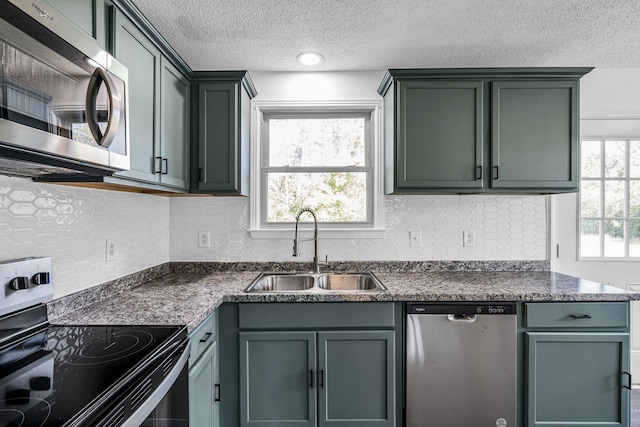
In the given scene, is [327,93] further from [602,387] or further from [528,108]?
[602,387]

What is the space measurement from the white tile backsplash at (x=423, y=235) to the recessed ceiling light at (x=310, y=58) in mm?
1047

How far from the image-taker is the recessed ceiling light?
2133 millimetres

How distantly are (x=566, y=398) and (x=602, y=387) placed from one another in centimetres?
20

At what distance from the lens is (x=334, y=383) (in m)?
1.77

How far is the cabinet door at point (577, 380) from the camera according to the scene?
1.75 m

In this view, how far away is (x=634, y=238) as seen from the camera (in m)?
2.44

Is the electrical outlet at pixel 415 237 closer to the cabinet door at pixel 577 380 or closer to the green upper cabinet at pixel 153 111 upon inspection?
the cabinet door at pixel 577 380

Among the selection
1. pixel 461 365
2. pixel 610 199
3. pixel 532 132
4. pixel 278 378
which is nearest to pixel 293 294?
pixel 278 378

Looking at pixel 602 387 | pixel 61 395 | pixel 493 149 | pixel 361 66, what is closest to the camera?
pixel 61 395

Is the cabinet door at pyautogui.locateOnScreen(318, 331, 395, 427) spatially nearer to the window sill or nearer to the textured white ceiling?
the window sill

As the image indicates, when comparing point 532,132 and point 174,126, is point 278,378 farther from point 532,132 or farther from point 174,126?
point 532,132

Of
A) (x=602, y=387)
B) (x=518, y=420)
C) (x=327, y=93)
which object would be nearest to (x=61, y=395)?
(x=518, y=420)

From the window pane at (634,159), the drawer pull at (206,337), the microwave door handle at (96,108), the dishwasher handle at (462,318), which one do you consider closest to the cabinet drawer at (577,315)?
the dishwasher handle at (462,318)

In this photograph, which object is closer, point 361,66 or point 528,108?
point 528,108
